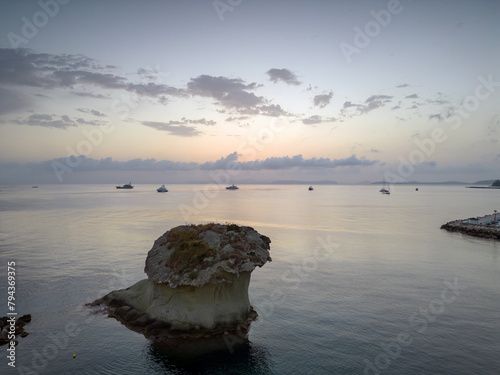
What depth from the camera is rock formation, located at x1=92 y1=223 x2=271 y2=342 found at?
89.8 ft

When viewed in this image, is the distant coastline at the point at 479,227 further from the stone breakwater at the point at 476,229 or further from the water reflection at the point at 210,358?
the water reflection at the point at 210,358

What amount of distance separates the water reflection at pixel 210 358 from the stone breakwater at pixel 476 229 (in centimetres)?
7854

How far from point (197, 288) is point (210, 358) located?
612cm

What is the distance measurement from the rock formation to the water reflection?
5.21 feet

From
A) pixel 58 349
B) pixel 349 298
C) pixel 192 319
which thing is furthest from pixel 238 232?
pixel 58 349

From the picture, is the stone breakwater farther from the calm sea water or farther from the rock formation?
the rock formation

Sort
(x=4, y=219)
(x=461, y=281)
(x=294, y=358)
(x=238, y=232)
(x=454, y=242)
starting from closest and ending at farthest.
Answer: (x=294, y=358) → (x=238, y=232) → (x=461, y=281) → (x=454, y=242) → (x=4, y=219)

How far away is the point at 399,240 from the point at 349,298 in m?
42.7

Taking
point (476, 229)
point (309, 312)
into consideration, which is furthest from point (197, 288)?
point (476, 229)

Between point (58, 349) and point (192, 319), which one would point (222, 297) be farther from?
point (58, 349)

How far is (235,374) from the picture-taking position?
21.5 metres

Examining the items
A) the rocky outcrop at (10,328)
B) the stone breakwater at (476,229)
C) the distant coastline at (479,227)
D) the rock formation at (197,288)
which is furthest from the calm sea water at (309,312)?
the distant coastline at (479,227)

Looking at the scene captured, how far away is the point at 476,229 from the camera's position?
83.2 metres

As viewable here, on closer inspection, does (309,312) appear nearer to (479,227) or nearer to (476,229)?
(476,229)
